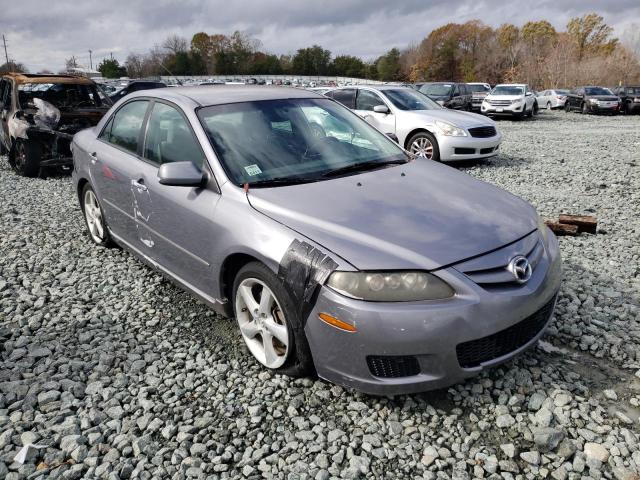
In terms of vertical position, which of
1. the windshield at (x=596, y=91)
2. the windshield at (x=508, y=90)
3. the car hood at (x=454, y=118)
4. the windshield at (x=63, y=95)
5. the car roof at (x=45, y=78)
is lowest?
the car hood at (x=454, y=118)

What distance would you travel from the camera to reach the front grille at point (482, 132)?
9234mm

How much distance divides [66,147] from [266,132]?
23.3 ft

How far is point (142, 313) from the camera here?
380 centimetres

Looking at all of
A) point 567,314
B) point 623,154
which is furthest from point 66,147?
point 623,154

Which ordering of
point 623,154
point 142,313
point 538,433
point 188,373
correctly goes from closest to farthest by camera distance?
point 538,433 → point 188,373 → point 142,313 → point 623,154

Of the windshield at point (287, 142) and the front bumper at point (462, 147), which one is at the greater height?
the windshield at point (287, 142)

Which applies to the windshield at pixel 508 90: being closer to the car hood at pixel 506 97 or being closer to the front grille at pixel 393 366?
the car hood at pixel 506 97

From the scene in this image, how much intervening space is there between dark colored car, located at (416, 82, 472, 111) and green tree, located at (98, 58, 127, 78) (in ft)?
261

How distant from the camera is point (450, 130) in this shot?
30.1ft

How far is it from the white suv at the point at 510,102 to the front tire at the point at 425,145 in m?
14.1

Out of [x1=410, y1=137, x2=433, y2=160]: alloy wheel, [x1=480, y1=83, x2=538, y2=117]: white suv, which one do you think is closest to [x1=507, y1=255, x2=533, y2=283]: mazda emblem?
[x1=410, y1=137, x2=433, y2=160]: alloy wheel

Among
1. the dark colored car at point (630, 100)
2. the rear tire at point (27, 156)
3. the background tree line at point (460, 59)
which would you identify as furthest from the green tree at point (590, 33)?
the rear tire at point (27, 156)

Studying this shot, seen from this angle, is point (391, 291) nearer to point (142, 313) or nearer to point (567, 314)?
point (567, 314)

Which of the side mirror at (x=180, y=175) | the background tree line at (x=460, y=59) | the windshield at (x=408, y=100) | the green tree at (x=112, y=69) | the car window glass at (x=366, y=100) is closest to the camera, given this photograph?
the side mirror at (x=180, y=175)
